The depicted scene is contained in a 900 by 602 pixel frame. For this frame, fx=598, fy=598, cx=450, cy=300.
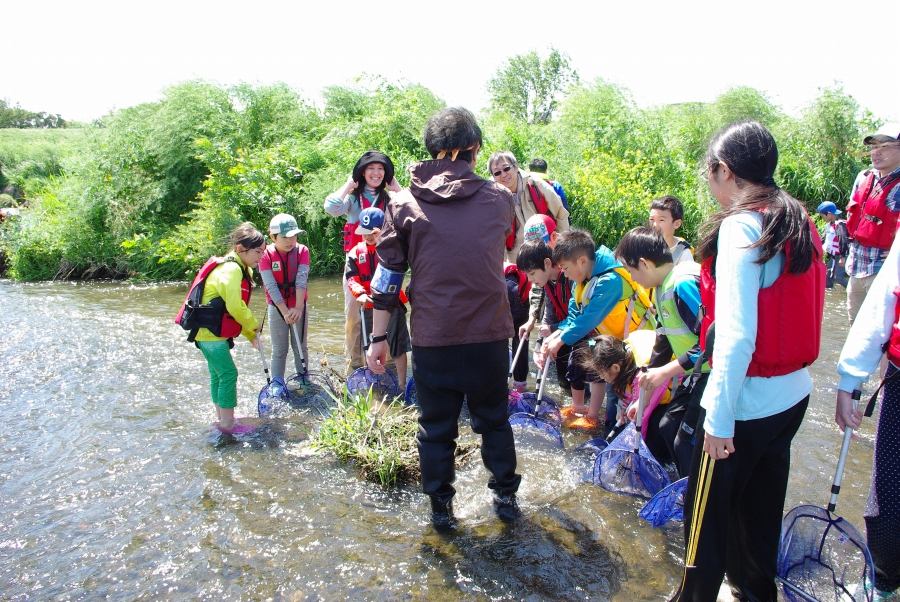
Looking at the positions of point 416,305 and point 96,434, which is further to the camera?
point 96,434

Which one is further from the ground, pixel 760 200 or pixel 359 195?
pixel 359 195

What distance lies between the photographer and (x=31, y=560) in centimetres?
318

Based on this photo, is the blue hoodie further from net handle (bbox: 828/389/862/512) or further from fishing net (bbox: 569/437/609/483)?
net handle (bbox: 828/389/862/512)

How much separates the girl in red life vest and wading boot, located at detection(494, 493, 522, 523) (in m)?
2.34

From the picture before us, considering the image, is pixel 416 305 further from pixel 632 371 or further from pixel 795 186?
pixel 795 186

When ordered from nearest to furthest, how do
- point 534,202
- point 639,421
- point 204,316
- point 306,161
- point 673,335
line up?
point 673,335 → point 639,421 → point 204,316 → point 534,202 → point 306,161

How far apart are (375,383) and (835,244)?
696cm

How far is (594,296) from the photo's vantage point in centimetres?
396

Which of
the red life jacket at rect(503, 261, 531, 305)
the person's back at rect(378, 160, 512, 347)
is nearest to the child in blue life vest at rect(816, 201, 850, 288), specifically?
the red life jacket at rect(503, 261, 531, 305)

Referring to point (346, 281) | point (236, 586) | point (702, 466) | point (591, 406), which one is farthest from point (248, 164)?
point (702, 466)

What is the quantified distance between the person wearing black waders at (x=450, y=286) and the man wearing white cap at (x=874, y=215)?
285cm

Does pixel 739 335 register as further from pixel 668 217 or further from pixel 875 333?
pixel 668 217

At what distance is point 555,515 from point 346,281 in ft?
9.62

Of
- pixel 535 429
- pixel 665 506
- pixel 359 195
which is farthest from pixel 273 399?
pixel 665 506
